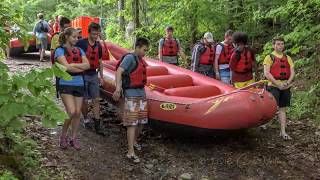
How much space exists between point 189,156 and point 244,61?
198 centimetres

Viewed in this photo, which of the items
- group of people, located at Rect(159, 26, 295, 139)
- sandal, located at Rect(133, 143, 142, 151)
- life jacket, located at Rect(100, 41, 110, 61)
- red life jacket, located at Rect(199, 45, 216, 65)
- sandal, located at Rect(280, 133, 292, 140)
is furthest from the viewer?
red life jacket, located at Rect(199, 45, 216, 65)

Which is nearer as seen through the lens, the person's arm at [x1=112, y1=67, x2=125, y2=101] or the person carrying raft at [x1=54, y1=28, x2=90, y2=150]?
the person carrying raft at [x1=54, y1=28, x2=90, y2=150]

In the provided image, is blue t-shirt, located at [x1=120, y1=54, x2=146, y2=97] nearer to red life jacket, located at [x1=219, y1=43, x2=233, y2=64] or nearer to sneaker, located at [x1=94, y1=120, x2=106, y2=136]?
sneaker, located at [x1=94, y1=120, x2=106, y2=136]

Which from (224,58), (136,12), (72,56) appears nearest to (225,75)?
(224,58)

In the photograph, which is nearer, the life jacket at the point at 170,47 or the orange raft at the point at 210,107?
the orange raft at the point at 210,107

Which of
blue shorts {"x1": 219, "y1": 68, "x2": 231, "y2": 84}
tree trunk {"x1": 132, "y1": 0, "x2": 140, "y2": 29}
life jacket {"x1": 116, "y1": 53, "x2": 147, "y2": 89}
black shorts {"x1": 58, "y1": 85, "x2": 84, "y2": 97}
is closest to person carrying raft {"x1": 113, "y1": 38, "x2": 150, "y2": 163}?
life jacket {"x1": 116, "y1": 53, "x2": 147, "y2": 89}

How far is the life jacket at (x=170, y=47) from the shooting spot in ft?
30.5

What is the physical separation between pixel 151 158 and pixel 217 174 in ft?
3.27

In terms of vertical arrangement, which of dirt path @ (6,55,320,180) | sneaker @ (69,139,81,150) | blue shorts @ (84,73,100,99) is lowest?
dirt path @ (6,55,320,180)

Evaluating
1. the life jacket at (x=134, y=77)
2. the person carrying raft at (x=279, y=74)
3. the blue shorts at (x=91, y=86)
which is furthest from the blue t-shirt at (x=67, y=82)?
the person carrying raft at (x=279, y=74)

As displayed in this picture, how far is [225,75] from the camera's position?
8211 millimetres

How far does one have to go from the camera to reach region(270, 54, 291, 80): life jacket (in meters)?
6.82

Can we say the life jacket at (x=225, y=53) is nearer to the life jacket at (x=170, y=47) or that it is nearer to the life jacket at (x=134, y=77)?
the life jacket at (x=170, y=47)

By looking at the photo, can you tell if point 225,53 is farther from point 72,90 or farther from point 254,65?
point 72,90
